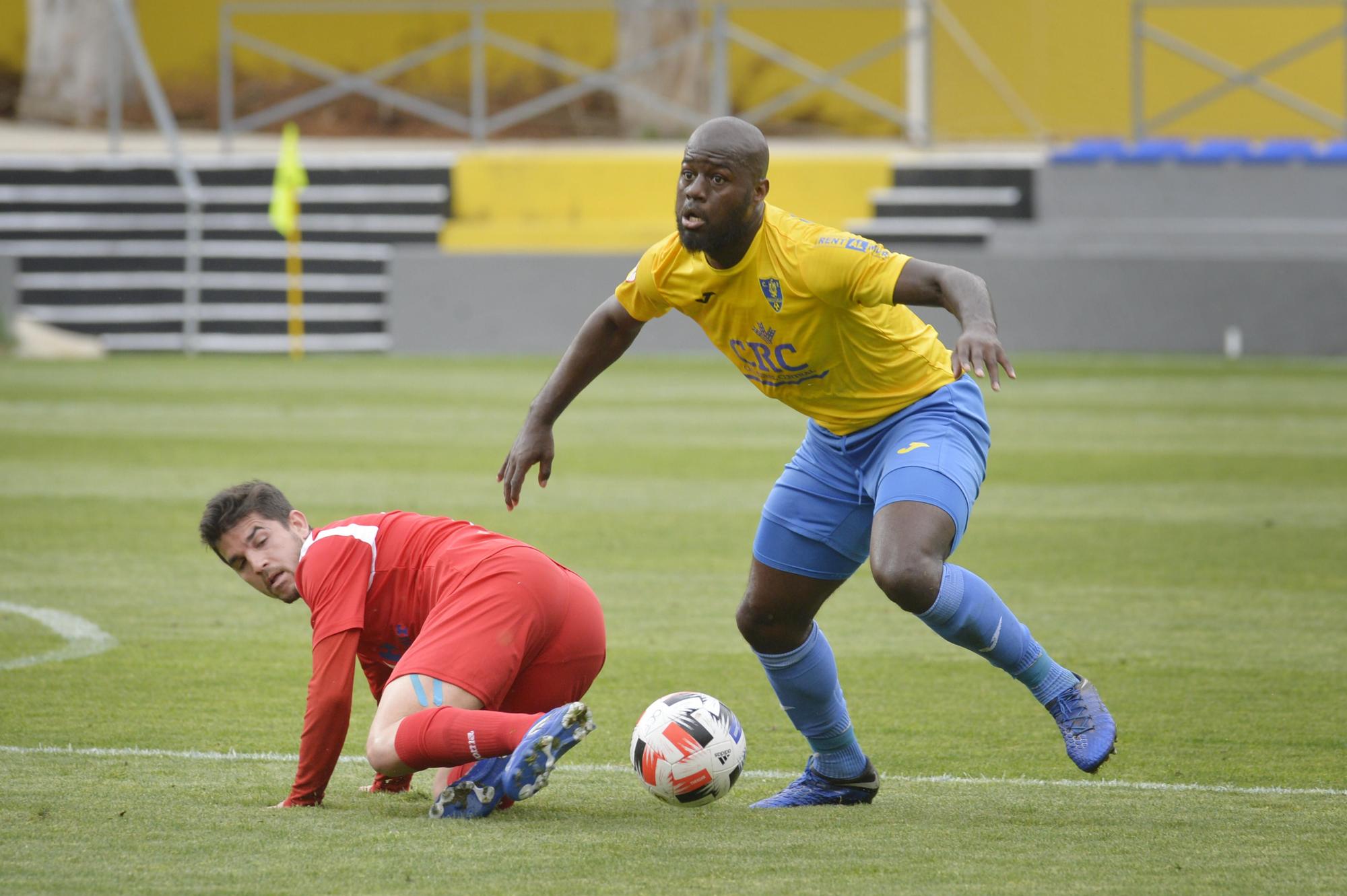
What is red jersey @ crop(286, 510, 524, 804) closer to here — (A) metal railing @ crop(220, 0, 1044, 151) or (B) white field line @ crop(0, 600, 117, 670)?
(B) white field line @ crop(0, 600, 117, 670)

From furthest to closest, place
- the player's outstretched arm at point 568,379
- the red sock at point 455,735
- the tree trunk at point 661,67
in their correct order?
the tree trunk at point 661,67 < the player's outstretched arm at point 568,379 < the red sock at point 455,735

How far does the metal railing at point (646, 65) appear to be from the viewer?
81.8 feet

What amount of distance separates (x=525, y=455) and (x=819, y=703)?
1121 millimetres

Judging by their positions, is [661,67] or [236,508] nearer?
[236,508]

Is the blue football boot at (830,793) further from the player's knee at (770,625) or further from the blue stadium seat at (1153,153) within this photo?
the blue stadium seat at (1153,153)

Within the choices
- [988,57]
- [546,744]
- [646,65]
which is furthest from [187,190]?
[546,744]

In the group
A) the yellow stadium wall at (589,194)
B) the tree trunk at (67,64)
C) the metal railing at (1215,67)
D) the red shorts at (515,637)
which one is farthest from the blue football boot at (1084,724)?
the tree trunk at (67,64)

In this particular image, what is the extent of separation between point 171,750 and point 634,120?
928 inches

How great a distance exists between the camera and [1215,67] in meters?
24.1

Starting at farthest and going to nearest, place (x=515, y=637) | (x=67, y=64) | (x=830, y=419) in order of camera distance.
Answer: (x=67, y=64)
(x=830, y=419)
(x=515, y=637)

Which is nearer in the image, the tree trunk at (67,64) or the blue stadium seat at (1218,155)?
the blue stadium seat at (1218,155)

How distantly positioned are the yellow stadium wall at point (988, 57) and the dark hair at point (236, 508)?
2106 cm

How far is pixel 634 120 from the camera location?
2848 cm

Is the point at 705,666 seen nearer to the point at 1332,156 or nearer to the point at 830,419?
the point at 830,419
